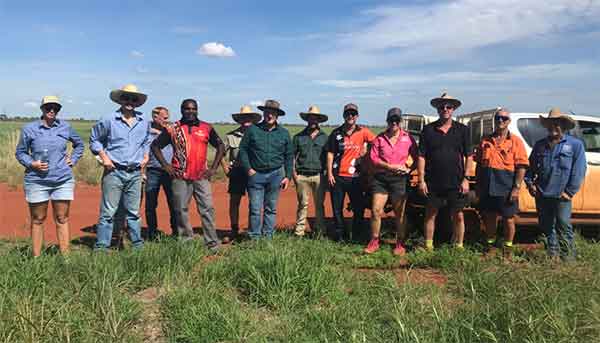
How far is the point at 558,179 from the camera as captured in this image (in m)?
4.80

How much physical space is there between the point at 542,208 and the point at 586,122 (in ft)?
6.65

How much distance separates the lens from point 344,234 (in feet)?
20.8

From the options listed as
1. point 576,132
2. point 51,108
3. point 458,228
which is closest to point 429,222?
point 458,228

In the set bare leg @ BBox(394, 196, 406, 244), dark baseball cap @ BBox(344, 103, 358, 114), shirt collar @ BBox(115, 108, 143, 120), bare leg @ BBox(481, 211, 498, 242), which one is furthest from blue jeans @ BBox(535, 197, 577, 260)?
shirt collar @ BBox(115, 108, 143, 120)

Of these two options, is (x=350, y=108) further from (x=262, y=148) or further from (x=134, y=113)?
(x=134, y=113)

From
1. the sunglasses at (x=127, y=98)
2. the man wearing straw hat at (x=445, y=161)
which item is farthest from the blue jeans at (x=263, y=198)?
the man wearing straw hat at (x=445, y=161)

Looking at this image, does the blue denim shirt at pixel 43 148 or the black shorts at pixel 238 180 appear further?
the black shorts at pixel 238 180

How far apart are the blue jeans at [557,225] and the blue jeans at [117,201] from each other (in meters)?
4.18

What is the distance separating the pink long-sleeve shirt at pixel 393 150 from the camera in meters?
5.36

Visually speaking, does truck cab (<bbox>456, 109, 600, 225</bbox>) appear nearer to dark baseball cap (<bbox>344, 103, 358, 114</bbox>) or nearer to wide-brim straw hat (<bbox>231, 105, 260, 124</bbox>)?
dark baseball cap (<bbox>344, 103, 358, 114</bbox>)

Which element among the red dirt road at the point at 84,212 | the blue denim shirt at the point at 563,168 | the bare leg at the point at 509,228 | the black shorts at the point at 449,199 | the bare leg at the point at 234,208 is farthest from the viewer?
the red dirt road at the point at 84,212

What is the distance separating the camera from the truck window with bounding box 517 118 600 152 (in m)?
6.11

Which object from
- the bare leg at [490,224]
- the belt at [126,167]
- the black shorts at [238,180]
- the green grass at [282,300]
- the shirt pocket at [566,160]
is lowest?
the green grass at [282,300]

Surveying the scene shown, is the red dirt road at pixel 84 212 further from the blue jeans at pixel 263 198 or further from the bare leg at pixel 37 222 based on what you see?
the blue jeans at pixel 263 198
